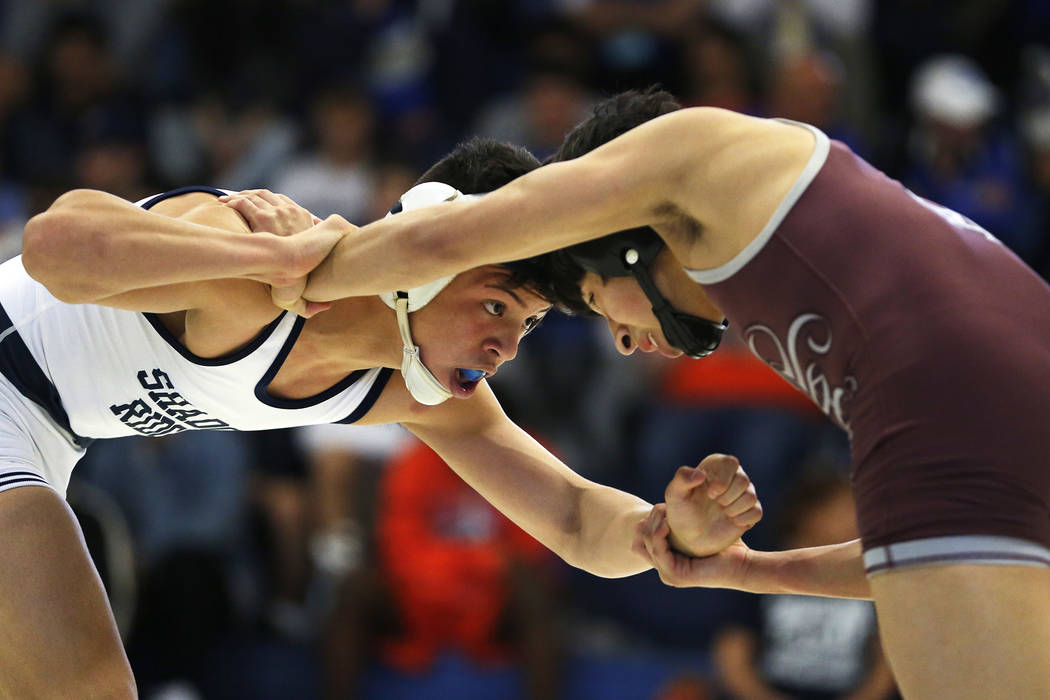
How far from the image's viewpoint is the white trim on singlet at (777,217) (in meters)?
2.60

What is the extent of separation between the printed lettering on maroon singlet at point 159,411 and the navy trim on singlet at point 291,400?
217 millimetres

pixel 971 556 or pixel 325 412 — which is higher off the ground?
pixel 971 556

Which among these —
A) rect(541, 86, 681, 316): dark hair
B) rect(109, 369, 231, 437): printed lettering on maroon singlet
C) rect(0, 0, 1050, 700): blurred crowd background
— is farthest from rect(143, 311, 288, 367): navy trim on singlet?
rect(0, 0, 1050, 700): blurred crowd background

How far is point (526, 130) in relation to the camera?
807 cm

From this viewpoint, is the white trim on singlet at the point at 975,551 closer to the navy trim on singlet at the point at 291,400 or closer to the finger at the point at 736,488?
the finger at the point at 736,488

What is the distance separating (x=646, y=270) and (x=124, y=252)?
3.81 ft

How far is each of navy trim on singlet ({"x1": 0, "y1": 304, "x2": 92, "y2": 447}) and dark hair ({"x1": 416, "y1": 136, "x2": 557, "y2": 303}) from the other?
111 cm

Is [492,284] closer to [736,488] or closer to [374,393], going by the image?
[374,393]

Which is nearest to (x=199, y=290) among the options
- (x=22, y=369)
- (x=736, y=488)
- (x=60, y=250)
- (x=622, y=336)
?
(x=60, y=250)

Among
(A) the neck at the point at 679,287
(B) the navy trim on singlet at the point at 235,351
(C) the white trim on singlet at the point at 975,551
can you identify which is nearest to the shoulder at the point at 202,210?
(B) the navy trim on singlet at the point at 235,351

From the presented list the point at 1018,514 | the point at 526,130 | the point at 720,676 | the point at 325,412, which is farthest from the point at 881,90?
the point at 1018,514

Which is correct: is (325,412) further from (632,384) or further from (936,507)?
(632,384)

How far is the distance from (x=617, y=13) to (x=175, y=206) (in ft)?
18.2

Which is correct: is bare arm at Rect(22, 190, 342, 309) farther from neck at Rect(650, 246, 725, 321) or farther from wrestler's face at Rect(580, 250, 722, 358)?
neck at Rect(650, 246, 725, 321)
